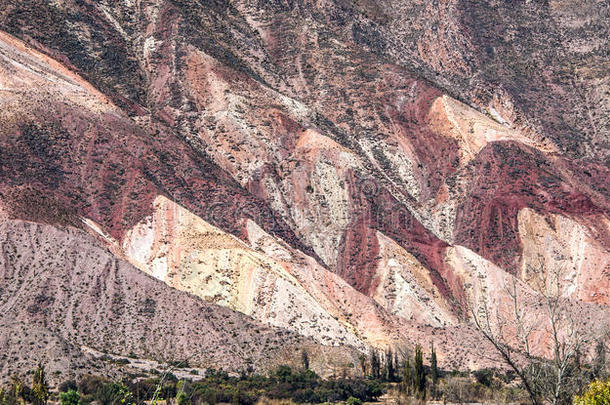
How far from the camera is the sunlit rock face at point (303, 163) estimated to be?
84062 mm

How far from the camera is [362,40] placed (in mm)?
126062

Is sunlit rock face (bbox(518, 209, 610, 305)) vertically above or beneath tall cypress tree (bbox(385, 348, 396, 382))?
above

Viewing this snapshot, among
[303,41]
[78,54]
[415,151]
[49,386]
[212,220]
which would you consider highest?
[303,41]

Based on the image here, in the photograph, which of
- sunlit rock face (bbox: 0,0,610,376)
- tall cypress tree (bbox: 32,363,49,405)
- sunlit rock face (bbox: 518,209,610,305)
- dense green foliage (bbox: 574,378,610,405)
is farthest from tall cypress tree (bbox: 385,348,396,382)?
dense green foliage (bbox: 574,378,610,405)

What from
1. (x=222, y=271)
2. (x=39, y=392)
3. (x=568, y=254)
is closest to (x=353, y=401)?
(x=222, y=271)

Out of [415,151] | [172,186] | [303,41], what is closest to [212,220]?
[172,186]

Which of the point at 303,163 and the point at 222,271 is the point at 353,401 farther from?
the point at 303,163

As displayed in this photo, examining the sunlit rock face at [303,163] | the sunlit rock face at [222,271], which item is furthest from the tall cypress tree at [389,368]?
the sunlit rock face at [222,271]

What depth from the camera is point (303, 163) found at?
9919 centimetres

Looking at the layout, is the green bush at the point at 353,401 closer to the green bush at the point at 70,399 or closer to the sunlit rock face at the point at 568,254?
the green bush at the point at 70,399

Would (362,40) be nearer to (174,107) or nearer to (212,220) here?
(174,107)

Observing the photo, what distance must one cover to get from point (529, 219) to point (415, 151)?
15.1 meters

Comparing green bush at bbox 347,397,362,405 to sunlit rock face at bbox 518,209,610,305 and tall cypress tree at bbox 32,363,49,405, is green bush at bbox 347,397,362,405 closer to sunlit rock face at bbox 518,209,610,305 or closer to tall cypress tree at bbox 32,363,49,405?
tall cypress tree at bbox 32,363,49,405

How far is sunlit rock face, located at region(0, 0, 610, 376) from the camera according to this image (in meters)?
84.1
